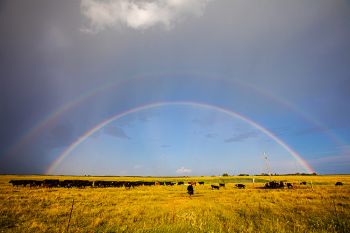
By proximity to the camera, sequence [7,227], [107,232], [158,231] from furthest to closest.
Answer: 1. [7,227]
2. [107,232]
3. [158,231]

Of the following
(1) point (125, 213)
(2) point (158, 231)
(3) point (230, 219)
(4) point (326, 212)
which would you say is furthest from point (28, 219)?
(4) point (326, 212)

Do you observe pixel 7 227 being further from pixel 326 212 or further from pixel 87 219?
pixel 326 212

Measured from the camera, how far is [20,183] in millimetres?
50219

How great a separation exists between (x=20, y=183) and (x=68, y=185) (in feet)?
29.5

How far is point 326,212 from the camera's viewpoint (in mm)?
17297

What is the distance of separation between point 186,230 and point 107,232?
3732mm

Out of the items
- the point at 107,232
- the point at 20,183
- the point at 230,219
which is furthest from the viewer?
the point at 20,183

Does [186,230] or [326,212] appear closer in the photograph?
[186,230]

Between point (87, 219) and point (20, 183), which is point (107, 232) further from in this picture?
point (20, 183)

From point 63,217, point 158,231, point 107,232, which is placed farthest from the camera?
point 63,217

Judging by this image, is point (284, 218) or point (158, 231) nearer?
point (158, 231)

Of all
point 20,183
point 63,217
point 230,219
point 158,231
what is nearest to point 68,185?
point 20,183

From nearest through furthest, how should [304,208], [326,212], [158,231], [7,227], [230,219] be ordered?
[158,231] < [7,227] < [230,219] < [326,212] < [304,208]

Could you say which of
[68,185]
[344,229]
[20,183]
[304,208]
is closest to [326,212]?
[304,208]
